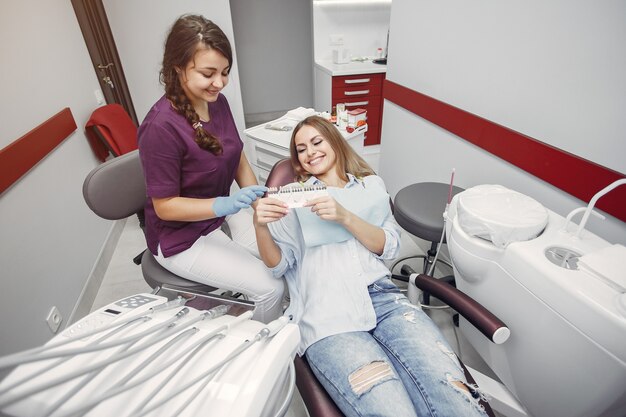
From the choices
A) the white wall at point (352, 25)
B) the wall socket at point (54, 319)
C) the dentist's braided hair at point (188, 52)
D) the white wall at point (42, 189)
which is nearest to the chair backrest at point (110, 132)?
the white wall at point (42, 189)

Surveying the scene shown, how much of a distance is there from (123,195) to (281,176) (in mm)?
639

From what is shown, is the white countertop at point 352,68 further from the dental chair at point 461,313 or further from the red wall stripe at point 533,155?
the dental chair at point 461,313

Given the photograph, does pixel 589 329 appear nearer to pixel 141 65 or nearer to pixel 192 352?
pixel 192 352

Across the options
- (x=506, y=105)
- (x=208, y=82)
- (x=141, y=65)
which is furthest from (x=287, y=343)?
(x=141, y=65)

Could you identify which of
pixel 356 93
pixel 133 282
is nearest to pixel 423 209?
pixel 133 282

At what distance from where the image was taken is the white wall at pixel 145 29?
105 inches

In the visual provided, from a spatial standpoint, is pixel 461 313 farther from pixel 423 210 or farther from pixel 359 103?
pixel 359 103

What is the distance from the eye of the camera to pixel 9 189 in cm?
146

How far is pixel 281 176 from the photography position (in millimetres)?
1419

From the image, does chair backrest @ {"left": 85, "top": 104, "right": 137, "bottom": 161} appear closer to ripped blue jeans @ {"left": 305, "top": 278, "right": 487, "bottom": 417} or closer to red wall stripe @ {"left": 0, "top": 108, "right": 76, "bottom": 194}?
red wall stripe @ {"left": 0, "top": 108, "right": 76, "bottom": 194}

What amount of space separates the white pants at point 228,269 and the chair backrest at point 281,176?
31 cm

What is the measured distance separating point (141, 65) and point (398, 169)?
7.84ft

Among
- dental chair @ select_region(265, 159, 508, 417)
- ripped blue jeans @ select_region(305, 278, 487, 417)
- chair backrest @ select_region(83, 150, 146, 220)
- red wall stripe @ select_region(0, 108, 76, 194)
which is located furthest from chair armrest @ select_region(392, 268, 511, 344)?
red wall stripe @ select_region(0, 108, 76, 194)

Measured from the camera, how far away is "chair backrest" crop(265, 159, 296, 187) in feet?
4.62
